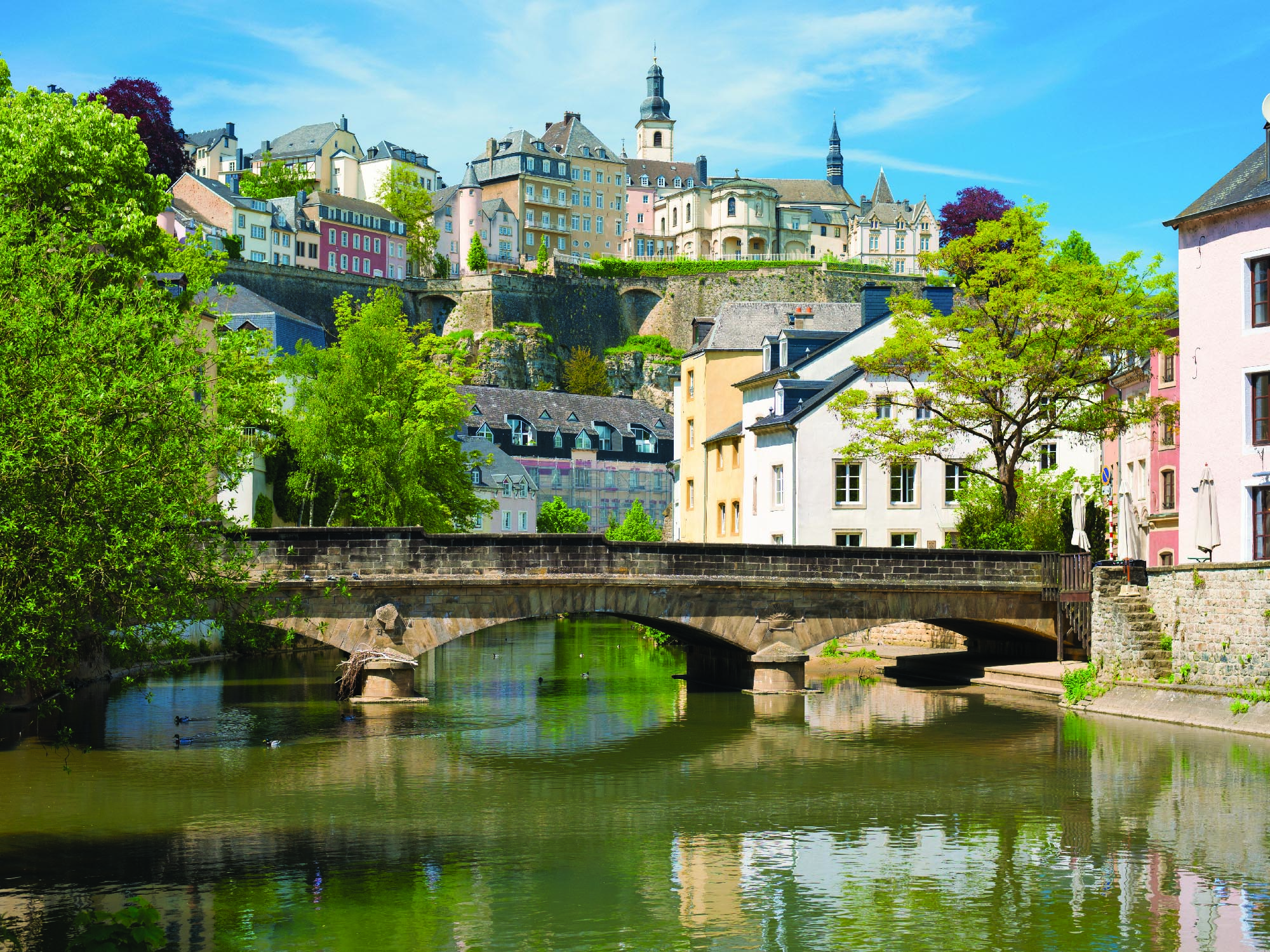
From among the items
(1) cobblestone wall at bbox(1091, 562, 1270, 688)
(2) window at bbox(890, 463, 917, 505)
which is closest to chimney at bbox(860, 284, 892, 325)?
(2) window at bbox(890, 463, 917, 505)

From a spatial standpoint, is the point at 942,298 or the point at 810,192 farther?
the point at 810,192

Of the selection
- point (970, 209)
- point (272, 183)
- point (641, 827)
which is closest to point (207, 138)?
point (272, 183)

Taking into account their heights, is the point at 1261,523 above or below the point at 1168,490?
below

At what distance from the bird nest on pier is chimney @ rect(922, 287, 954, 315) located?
27.4m

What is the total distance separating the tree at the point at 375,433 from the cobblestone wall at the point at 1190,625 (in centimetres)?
2406

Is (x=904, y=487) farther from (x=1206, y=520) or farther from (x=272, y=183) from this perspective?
(x=272, y=183)

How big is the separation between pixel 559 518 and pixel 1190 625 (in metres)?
65.2

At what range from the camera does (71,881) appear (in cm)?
1817

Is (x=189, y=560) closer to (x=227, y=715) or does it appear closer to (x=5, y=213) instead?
(x=5, y=213)

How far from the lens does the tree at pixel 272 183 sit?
13062 cm

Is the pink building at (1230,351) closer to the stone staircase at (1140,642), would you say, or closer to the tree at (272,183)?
the stone staircase at (1140,642)

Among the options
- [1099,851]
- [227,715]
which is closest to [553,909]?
[1099,851]

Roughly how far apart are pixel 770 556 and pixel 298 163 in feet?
406

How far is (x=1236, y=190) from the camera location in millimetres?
35406
